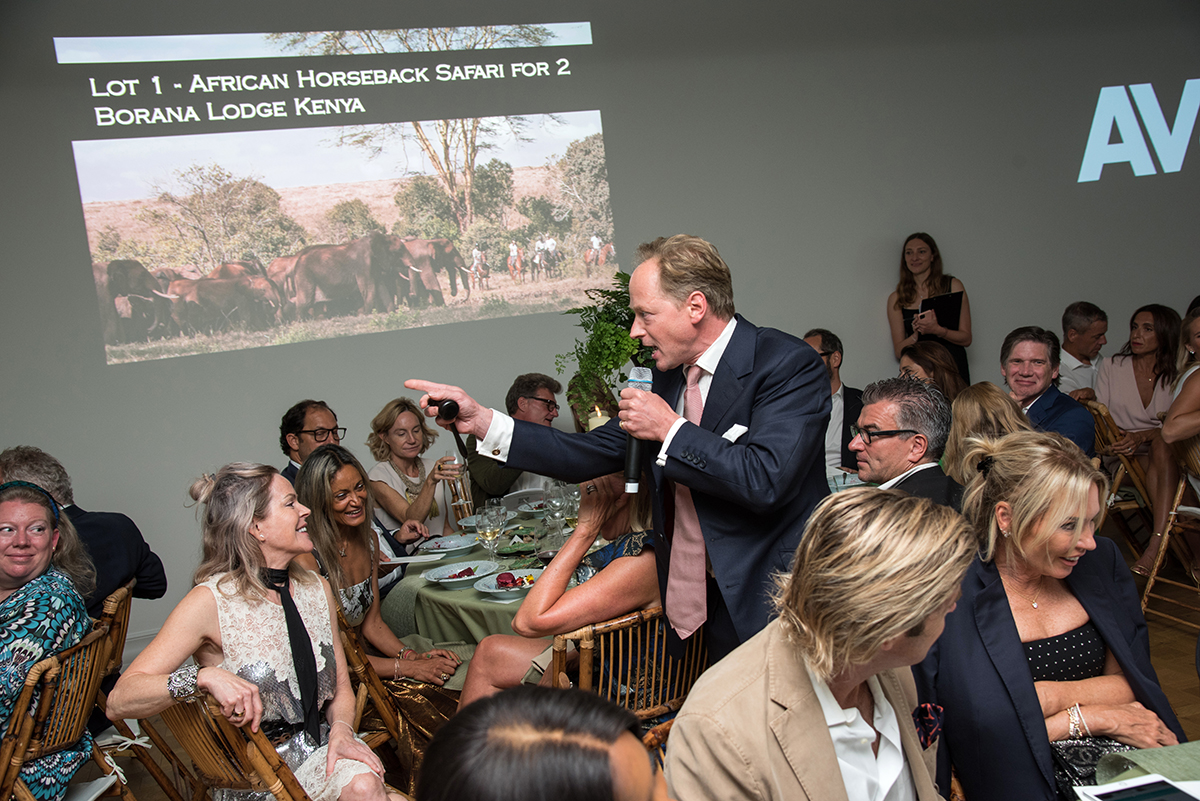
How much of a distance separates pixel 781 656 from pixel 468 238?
4.49 metres

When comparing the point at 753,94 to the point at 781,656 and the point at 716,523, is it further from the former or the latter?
the point at 781,656

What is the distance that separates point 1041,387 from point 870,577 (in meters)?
2.85

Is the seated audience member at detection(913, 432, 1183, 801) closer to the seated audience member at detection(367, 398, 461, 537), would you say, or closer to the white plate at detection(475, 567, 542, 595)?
the white plate at detection(475, 567, 542, 595)

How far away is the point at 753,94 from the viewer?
→ 5867 millimetres

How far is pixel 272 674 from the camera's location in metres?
2.07

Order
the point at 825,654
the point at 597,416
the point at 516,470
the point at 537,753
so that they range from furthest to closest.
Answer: the point at 516,470, the point at 597,416, the point at 825,654, the point at 537,753

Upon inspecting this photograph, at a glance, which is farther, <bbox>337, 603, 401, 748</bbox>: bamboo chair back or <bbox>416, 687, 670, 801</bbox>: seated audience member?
<bbox>337, 603, 401, 748</bbox>: bamboo chair back

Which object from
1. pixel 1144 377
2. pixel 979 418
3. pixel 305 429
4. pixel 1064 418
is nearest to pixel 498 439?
pixel 979 418

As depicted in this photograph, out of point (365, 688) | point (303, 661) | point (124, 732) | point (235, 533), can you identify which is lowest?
point (124, 732)

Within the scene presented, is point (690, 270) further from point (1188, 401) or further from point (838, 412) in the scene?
point (838, 412)

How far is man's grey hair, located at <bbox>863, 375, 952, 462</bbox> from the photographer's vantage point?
8.41 ft

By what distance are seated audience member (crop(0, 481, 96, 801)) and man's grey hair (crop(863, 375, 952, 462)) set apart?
2.47 meters

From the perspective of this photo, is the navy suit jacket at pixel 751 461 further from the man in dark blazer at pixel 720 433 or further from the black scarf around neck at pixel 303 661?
the black scarf around neck at pixel 303 661

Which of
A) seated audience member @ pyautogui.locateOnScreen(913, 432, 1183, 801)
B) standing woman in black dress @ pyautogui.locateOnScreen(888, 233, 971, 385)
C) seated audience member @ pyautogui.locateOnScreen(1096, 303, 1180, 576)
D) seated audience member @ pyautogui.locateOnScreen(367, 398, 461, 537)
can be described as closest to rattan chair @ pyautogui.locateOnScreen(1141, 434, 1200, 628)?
seated audience member @ pyautogui.locateOnScreen(1096, 303, 1180, 576)
